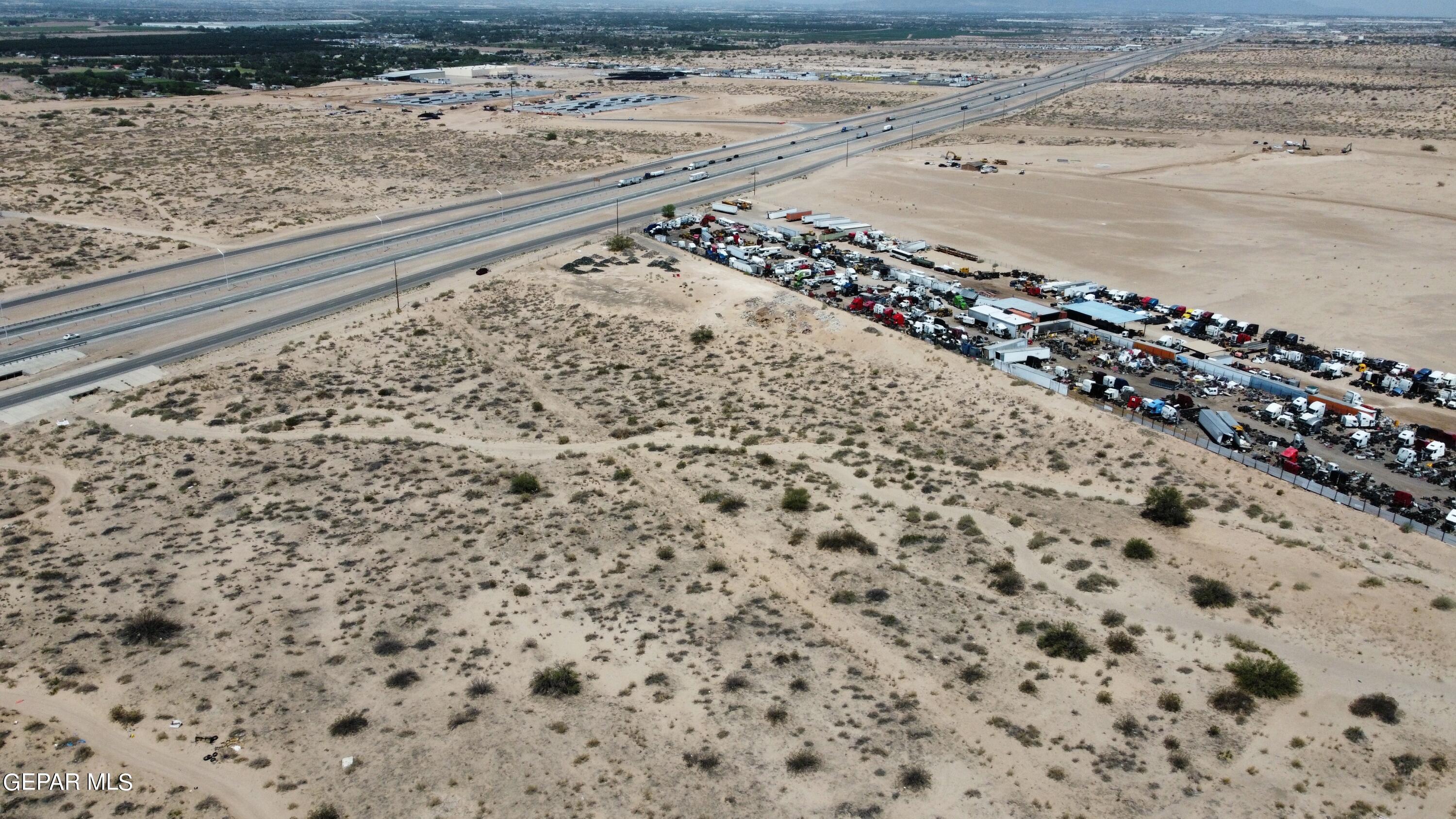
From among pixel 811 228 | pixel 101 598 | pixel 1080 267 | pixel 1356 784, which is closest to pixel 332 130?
pixel 811 228

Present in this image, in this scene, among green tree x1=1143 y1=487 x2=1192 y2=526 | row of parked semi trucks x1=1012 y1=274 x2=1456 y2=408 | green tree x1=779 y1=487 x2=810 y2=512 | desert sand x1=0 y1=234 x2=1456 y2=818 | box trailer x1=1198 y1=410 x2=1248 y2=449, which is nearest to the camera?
desert sand x1=0 y1=234 x2=1456 y2=818

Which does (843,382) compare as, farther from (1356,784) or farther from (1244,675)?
(1356,784)

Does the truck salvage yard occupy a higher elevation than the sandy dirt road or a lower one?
Answer: higher

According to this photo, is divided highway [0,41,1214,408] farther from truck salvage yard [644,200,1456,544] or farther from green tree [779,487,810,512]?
green tree [779,487,810,512]

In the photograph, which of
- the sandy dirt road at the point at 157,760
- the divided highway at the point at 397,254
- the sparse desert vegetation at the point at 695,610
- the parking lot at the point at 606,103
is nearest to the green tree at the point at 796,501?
the sparse desert vegetation at the point at 695,610

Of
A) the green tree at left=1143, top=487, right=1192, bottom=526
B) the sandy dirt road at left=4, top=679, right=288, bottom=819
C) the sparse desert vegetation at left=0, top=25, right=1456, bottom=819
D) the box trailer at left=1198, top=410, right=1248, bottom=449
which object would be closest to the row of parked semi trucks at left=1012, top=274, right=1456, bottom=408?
the box trailer at left=1198, top=410, right=1248, bottom=449

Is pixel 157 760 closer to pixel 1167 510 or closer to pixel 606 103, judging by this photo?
pixel 1167 510

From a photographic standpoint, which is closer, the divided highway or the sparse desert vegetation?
the sparse desert vegetation
